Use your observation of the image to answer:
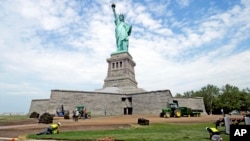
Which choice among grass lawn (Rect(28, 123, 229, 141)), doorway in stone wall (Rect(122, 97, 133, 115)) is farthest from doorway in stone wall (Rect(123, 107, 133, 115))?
grass lawn (Rect(28, 123, 229, 141))

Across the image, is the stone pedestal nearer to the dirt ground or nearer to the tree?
the tree

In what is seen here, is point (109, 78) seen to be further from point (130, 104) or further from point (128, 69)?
point (130, 104)

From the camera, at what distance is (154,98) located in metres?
55.9

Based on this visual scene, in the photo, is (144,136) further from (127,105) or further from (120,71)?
(120,71)

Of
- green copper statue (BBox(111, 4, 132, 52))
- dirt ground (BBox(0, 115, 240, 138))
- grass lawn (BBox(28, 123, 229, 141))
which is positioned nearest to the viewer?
grass lawn (BBox(28, 123, 229, 141))

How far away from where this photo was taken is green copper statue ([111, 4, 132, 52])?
252 feet

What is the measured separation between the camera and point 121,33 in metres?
77.4

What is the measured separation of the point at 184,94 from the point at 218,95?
17.8 metres

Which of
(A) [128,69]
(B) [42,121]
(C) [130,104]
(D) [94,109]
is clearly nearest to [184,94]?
(A) [128,69]

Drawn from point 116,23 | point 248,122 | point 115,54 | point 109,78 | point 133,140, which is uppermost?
point 116,23

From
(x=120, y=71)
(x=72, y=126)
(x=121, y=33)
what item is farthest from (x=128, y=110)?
(x=72, y=126)

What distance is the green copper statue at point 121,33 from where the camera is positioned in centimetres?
7694

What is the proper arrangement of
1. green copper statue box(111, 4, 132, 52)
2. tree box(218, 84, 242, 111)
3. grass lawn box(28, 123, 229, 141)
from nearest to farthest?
grass lawn box(28, 123, 229, 141) → green copper statue box(111, 4, 132, 52) → tree box(218, 84, 242, 111)

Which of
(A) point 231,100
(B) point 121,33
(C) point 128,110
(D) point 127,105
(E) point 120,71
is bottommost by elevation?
(C) point 128,110
